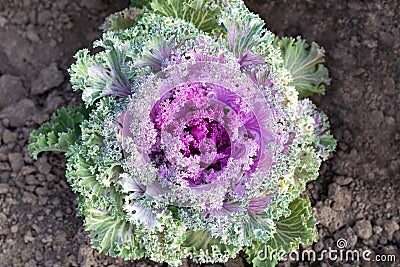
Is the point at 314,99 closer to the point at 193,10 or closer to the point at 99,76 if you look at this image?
Answer: the point at 193,10

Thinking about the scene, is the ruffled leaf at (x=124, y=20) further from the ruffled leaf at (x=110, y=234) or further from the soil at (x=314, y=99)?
the ruffled leaf at (x=110, y=234)

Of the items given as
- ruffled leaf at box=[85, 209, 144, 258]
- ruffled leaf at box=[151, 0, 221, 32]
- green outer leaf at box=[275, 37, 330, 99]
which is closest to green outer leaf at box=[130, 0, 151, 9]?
ruffled leaf at box=[151, 0, 221, 32]

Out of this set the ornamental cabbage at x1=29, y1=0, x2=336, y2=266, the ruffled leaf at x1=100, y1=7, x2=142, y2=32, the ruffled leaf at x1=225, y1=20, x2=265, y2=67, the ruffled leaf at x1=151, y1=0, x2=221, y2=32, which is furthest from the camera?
the ruffled leaf at x1=100, y1=7, x2=142, y2=32

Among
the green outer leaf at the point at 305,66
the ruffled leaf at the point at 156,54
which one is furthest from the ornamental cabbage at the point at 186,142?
the green outer leaf at the point at 305,66

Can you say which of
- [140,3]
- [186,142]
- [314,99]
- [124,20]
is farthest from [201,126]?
[314,99]

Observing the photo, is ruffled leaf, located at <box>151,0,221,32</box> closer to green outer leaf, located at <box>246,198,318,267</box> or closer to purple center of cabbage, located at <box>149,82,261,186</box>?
purple center of cabbage, located at <box>149,82,261,186</box>

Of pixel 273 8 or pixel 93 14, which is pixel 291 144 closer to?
pixel 273 8
